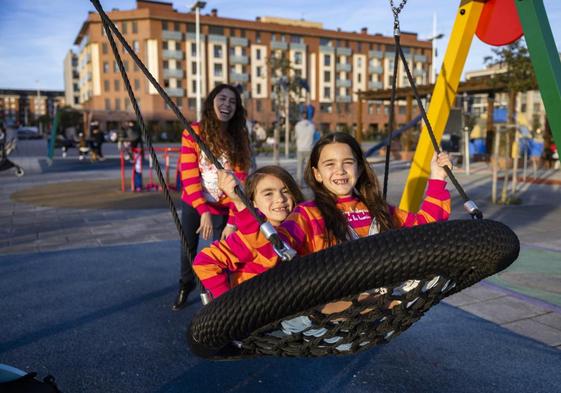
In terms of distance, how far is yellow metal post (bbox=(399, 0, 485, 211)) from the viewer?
10.0 ft

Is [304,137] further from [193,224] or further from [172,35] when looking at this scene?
[172,35]

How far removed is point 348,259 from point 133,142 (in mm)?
10705

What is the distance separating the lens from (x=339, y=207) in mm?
2150

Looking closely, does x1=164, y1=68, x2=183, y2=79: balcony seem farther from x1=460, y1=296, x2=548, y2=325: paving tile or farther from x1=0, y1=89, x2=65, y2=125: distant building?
x1=0, y1=89, x2=65, y2=125: distant building

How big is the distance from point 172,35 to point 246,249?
65109 millimetres

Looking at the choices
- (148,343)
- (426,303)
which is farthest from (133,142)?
(426,303)

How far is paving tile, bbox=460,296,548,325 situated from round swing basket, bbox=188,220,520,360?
223 centimetres

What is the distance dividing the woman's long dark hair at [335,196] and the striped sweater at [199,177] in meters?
0.94

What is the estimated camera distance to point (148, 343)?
3.09 metres

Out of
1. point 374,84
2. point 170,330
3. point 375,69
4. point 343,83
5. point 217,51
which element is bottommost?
point 170,330

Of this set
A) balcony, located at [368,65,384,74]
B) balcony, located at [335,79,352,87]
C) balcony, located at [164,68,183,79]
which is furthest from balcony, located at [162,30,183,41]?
balcony, located at [368,65,384,74]

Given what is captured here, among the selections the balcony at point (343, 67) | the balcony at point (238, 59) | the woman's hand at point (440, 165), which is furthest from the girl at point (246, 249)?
the balcony at point (343, 67)


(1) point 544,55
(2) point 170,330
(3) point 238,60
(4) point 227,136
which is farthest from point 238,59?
(1) point 544,55

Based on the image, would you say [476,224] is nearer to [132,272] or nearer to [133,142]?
[132,272]
